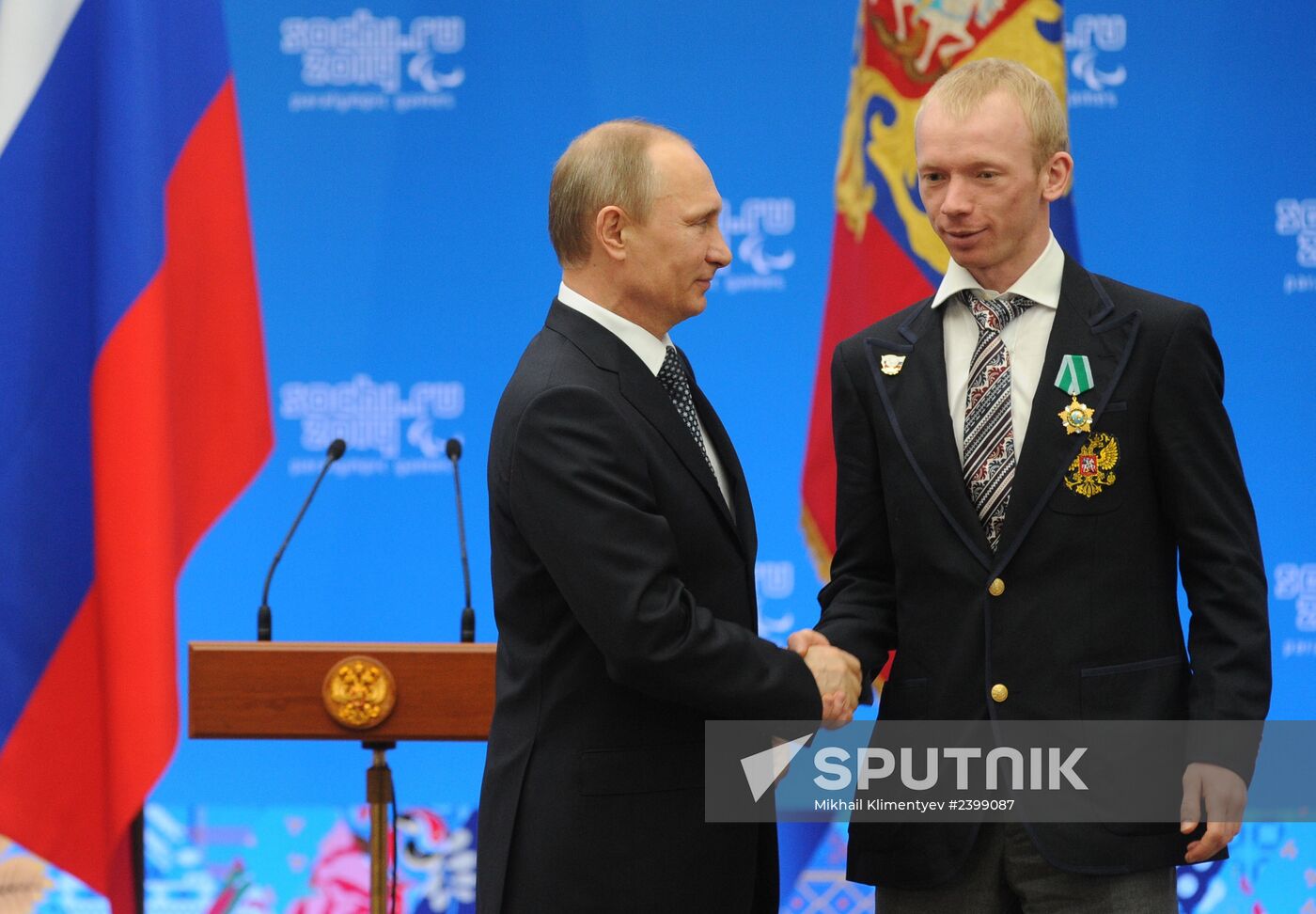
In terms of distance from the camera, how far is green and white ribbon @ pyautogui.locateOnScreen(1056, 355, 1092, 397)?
1.97 metres

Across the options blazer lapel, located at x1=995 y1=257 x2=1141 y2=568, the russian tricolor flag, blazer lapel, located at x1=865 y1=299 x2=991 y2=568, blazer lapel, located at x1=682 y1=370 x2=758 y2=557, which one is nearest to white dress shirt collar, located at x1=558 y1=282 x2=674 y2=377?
blazer lapel, located at x1=682 y1=370 x2=758 y2=557

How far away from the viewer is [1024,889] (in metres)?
1.94

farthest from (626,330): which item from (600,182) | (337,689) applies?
(337,689)

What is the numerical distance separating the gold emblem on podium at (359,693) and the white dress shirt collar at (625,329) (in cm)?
99

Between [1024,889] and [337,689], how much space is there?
4.63 ft

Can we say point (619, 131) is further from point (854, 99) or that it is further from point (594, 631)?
point (854, 99)

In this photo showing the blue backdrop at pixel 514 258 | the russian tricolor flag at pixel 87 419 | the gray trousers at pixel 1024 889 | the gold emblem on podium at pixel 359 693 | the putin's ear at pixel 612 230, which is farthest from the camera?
the blue backdrop at pixel 514 258

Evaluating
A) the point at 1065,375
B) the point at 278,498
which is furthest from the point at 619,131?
the point at 278,498

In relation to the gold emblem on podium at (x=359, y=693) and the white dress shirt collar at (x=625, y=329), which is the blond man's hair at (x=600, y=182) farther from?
the gold emblem on podium at (x=359, y=693)

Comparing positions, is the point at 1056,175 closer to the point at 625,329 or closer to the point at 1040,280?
the point at 1040,280

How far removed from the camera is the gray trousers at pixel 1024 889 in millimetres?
1896

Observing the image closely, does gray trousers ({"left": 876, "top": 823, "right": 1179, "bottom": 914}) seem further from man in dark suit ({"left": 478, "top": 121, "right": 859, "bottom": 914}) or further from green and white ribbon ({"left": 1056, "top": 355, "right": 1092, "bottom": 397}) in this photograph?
green and white ribbon ({"left": 1056, "top": 355, "right": 1092, "bottom": 397})

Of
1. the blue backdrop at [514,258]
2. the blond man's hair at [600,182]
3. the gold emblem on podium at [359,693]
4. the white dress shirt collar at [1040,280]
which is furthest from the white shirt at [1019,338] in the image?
the blue backdrop at [514,258]

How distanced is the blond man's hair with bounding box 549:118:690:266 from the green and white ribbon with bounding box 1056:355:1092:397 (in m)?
0.64
